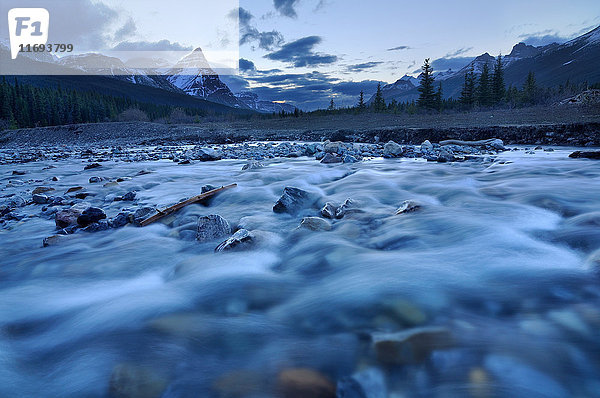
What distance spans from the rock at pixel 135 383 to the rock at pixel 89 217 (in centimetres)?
306

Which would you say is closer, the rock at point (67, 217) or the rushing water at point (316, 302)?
the rushing water at point (316, 302)

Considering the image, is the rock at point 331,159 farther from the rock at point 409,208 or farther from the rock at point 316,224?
the rock at point 316,224

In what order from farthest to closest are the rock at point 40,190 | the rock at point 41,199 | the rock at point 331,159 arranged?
the rock at point 331,159 → the rock at point 40,190 → the rock at point 41,199

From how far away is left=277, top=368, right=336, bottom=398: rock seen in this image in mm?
1293

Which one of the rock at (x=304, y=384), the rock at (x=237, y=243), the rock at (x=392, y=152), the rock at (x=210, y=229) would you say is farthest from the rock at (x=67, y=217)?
the rock at (x=392, y=152)

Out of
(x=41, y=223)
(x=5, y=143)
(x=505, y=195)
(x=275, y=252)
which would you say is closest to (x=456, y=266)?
(x=275, y=252)

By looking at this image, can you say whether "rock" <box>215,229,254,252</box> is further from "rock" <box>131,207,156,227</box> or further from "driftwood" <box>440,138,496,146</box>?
"driftwood" <box>440,138,496,146</box>

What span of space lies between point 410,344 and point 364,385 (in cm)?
31

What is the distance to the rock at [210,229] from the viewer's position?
3242 mm

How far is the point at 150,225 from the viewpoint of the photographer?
151 inches

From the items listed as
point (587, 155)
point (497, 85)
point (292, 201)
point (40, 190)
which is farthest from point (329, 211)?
point (497, 85)

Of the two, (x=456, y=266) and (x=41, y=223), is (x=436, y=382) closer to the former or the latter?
(x=456, y=266)

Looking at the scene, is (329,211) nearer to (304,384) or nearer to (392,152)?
(304,384)

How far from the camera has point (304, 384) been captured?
1.36m
